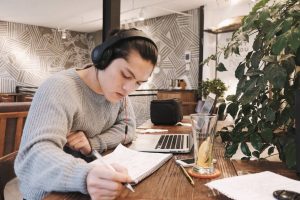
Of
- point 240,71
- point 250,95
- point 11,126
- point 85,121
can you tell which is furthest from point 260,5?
point 11,126

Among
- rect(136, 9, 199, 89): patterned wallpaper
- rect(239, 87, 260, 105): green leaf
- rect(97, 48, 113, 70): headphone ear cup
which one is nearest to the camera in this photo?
rect(239, 87, 260, 105): green leaf

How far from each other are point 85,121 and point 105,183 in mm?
484

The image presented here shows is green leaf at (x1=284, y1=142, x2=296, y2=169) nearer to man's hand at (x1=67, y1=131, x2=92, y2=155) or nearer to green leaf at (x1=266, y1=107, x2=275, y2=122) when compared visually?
green leaf at (x1=266, y1=107, x2=275, y2=122)

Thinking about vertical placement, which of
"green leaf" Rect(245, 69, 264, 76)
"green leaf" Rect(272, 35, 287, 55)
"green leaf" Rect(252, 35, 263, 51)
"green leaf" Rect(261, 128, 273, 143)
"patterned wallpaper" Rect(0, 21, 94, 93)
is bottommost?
"green leaf" Rect(261, 128, 273, 143)

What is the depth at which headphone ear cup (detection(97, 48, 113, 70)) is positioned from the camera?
112 centimetres

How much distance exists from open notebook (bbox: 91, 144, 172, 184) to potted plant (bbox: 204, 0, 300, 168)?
0.96ft

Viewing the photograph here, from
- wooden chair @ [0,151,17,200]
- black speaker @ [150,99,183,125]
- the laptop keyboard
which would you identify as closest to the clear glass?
the laptop keyboard

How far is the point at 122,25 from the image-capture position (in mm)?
6465

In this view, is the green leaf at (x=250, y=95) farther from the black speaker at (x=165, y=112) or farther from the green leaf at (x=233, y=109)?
the black speaker at (x=165, y=112)

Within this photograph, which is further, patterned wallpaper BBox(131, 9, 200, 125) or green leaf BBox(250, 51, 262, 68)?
patterned wallpaper BBox(131, 9, 200, 125)

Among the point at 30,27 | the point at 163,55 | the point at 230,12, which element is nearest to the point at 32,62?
the point at 30,27

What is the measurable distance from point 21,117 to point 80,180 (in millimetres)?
1537

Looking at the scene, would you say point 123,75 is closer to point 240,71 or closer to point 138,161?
point 138,161

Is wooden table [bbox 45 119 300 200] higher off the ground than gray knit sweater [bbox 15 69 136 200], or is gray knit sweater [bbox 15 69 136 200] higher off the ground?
gray knit sweater [bbox 15 69 136 200]
